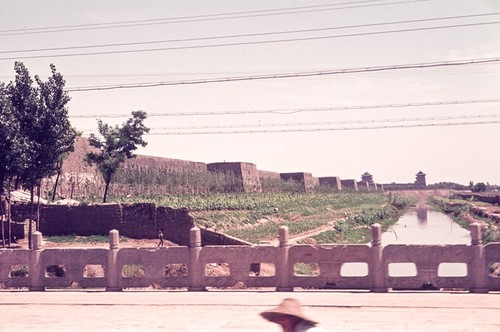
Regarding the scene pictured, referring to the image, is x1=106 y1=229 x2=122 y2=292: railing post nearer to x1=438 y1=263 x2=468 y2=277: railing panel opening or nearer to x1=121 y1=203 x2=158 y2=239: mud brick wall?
x1=121 y1=203 x2=158 y2=239: mud brick wall

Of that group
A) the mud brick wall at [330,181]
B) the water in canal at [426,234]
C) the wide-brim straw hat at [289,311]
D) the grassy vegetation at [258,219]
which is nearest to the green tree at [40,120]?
the grassy vegetation at [258,219]

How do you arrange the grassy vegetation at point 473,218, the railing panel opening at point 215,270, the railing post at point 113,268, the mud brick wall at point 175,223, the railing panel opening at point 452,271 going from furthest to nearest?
the grassy vegetation at point 473,218 < the mud brick wall at point 175,223 < the railing panel opening at point 452,271 < the railing panel opening at point 215,270 < the railing post at point 113,268

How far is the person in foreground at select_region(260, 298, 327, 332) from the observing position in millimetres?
5426

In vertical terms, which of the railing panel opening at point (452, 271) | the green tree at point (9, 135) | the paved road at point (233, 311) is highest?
the green tree at point (9, 135)

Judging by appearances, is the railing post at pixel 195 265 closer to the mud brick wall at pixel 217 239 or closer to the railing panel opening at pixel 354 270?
the mud brick wall at pixel 217 239

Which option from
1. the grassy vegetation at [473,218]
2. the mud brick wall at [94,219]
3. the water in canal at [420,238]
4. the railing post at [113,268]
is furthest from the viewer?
the grassy vegetation at [473,218]

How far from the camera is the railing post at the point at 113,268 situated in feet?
53.7

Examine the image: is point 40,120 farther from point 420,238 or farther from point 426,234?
point 426,234

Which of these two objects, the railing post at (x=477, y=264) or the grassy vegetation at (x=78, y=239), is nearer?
the railing post at (x=477, y=264)

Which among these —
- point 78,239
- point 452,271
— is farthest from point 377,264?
point 78,239

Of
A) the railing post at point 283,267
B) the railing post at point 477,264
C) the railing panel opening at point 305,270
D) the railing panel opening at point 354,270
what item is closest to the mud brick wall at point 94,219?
the railing panel opening at point 305,270

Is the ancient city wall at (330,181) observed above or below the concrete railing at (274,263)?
above

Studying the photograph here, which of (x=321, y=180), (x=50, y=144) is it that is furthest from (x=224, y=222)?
(x=321, y=180)

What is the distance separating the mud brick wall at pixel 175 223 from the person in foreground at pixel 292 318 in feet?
101
